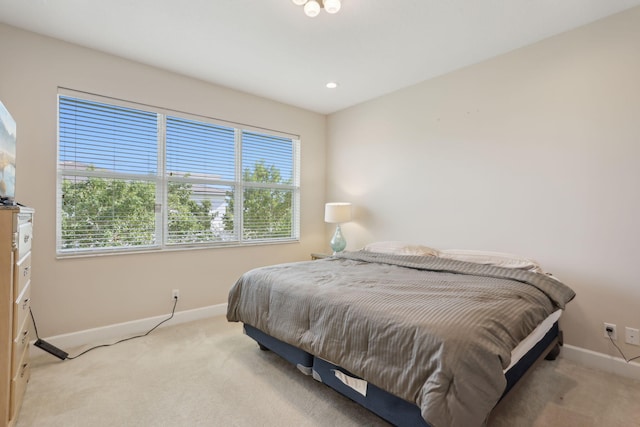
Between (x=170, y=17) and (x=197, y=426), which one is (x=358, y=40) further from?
(x=197, y=426)

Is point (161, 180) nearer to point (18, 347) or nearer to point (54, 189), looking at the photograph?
point (54, 189)

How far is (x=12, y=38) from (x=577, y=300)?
4.75m

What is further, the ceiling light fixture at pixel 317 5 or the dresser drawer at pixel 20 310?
the ceiling light fixture at pixel 317 5

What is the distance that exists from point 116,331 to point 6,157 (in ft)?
5.84

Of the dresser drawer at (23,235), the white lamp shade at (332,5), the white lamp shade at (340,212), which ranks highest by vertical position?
the white lamp shade at (332,5)

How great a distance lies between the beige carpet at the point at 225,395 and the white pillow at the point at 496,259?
2.43 ft

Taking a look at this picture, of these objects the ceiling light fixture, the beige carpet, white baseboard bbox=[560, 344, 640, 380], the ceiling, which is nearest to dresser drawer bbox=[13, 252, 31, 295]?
the beige carpet

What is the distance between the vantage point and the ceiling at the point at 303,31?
2156 millimetres

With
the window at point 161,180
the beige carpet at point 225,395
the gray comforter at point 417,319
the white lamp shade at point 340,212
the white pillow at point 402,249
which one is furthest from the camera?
the white lamp shade at point 340,212

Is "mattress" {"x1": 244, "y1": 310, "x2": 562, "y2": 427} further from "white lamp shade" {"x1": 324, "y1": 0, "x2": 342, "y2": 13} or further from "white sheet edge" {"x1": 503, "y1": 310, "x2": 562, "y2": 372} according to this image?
"white lamp shade" {"x1": 324, "y1": 0, "x2": 342, "y2": 13}

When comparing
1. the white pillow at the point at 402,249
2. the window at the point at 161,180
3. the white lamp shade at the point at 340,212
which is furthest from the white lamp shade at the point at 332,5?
the white lamp shade at the point at 340,212

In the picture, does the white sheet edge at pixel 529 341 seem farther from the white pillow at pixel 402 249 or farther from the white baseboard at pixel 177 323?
the white pillow at pixel 402 249

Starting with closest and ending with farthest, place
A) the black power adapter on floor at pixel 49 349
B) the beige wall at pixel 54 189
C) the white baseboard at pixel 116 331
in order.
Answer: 1. the black power adapter on floor at pixel 49 349
2. the beige wall at pixel 54 189
3. the white baseboard at pixel 116 331

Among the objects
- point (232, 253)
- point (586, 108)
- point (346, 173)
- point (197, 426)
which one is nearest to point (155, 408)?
point (197, 426)
